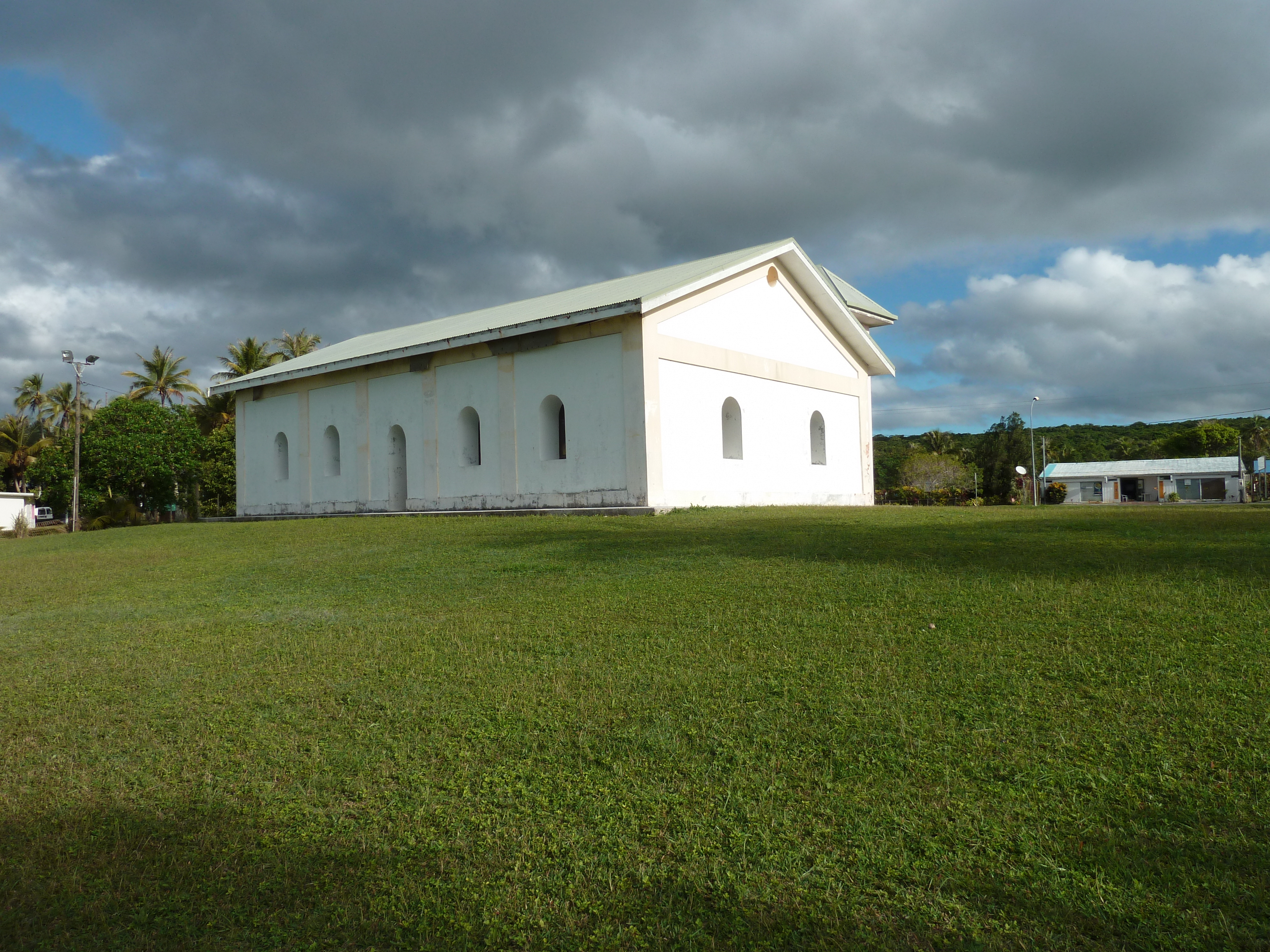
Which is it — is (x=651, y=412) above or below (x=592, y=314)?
below

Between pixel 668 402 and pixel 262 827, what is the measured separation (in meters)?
15.1

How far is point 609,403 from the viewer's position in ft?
59.7

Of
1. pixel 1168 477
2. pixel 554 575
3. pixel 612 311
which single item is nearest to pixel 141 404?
pixel 612 311

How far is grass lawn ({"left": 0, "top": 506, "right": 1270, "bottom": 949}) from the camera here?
281cm

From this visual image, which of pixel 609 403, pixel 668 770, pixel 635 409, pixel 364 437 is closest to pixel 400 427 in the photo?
pixel 364 437

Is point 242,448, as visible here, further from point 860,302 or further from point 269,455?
point 860,302

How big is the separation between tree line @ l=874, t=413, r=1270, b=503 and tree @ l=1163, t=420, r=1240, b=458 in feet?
0.22

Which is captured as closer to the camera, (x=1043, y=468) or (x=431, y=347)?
(x=431, y=347)

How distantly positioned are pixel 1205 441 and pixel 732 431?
78845mm

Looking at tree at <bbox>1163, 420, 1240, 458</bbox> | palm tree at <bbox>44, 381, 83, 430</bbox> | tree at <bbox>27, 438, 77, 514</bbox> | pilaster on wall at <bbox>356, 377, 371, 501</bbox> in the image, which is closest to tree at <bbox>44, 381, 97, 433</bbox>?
palm tree at <bbox>44, 381, 83, 430</bbox>

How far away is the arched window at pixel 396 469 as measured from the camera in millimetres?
23047

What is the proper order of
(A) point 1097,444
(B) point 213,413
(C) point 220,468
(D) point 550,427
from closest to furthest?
(D) point 550,427 → (C) point 220,468 → (B) point 213,413 → (A) point 1097,444

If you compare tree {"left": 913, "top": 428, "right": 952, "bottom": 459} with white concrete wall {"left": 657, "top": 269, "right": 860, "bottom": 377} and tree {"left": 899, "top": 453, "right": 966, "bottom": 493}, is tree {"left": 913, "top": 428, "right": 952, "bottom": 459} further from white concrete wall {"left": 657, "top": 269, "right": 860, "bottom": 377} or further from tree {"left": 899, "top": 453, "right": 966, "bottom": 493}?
white concrete wall {"left": 657, "top": 269, "right": 860, "bottom": 377}

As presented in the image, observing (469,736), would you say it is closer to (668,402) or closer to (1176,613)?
(1176,613)
